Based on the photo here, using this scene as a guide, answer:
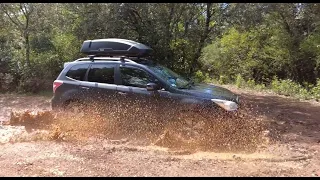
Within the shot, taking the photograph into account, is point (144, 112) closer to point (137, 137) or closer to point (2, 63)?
point (137, 137)

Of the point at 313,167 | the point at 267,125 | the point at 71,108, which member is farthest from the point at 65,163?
the point at 267,125

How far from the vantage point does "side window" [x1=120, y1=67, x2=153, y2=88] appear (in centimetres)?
682

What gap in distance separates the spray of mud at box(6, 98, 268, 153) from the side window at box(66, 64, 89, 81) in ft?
2.42

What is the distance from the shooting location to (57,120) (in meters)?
7.53

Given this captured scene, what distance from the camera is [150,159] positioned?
17.6 feet

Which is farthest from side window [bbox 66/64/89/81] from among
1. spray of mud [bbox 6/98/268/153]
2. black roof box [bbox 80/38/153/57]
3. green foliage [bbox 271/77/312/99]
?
green foliage [bbox 271/77/312/99]

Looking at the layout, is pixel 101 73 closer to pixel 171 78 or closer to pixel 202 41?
pixel 171 78

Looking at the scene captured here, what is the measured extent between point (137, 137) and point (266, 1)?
8966 mm

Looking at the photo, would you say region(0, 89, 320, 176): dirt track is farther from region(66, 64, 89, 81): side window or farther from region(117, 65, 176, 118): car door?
region(66, 64, 89, 81): side window

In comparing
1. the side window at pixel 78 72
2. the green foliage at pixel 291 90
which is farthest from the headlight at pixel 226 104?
the green foliage at pixel 291 90

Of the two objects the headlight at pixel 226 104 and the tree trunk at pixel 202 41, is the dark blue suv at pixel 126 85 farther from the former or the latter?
the tree trunk at pixel 202 41

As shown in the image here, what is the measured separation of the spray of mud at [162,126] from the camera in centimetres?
618

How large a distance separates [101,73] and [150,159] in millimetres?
2689

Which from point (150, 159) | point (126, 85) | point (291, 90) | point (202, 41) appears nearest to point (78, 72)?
point (126, 85)
